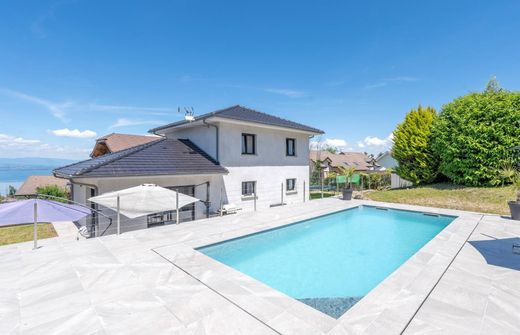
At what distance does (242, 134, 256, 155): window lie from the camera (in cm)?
1570

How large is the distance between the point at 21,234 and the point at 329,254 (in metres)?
15.2

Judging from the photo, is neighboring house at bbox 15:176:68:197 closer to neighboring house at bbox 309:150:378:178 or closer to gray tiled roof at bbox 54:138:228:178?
gray tiled roof at bbox 54:138:228:178

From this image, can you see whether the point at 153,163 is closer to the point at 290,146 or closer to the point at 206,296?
the point at 206,296

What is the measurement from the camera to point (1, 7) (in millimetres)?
10039

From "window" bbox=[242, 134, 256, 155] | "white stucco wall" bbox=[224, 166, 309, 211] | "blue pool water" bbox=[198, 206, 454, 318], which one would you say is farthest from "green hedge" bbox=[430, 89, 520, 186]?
"window" bbox=[242, 134, 256, 155]

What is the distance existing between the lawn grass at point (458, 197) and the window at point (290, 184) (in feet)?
21.3

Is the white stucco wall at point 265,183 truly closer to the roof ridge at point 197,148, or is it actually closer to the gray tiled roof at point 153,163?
the roof ridge at point 197,148

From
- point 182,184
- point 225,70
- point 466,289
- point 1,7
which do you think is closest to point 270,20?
point 225,70

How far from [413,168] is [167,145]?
69.0 feet

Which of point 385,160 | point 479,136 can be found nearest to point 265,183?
point 479,136

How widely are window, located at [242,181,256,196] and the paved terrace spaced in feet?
26.2

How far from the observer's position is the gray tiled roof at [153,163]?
10023 mm

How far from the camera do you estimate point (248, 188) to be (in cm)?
1600

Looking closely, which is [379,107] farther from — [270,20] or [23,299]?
[23,299]
